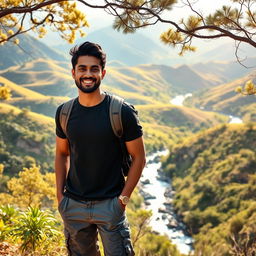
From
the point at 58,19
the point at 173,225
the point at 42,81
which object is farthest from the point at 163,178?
the point at 42,81

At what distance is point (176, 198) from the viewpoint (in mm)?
59125

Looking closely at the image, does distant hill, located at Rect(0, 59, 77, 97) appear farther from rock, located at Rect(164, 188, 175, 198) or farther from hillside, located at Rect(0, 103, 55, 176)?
rock, located at Rect(164, 188, 175, 198)

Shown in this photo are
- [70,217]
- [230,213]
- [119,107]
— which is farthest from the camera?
[230,213]

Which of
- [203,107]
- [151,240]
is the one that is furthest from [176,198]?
[203,107]

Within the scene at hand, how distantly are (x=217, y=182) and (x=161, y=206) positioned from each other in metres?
10.1

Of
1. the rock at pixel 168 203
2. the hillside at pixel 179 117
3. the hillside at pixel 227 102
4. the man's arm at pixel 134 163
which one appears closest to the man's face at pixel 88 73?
the man's arm at pixel 134 163

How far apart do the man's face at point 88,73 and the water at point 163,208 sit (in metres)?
35.9

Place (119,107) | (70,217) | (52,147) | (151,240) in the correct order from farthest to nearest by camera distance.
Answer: (52,147), (151,240), (70,217), (119,107)

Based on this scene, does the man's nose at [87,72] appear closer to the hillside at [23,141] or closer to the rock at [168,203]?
the rock at [168,203]

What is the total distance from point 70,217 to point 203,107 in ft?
571

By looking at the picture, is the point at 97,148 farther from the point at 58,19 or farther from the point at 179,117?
the point at 179,117

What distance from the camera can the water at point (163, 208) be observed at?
1746 inches

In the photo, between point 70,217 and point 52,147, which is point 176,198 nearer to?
Result: point 52,147

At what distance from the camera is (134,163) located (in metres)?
3.10
